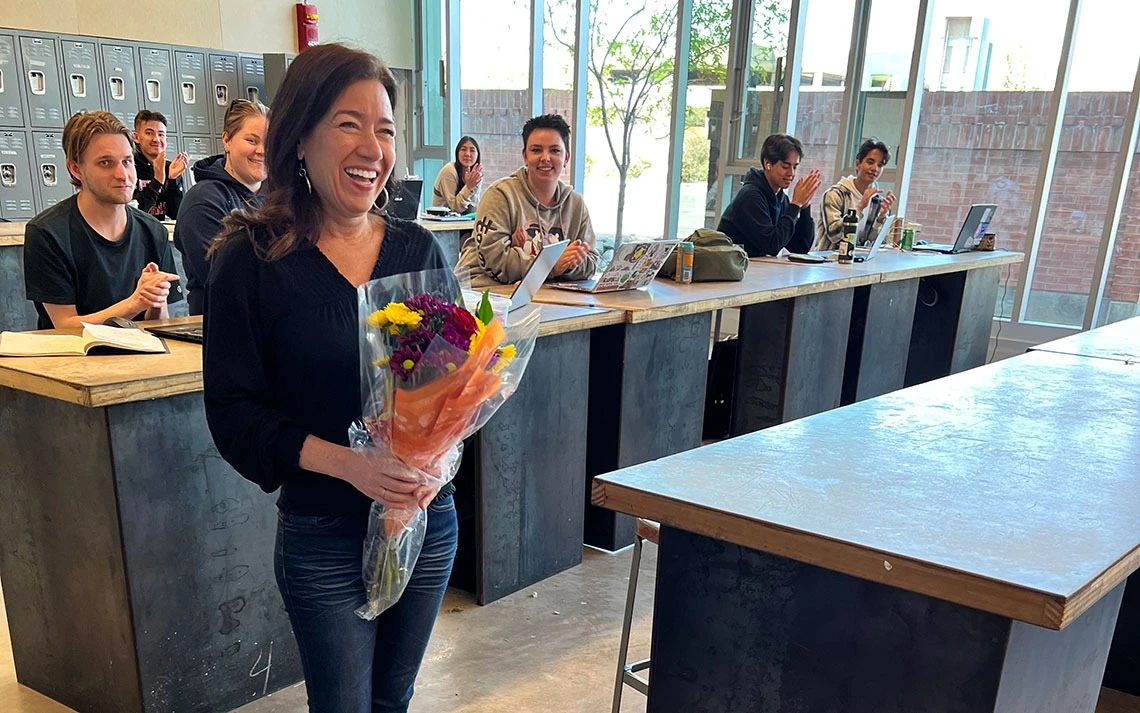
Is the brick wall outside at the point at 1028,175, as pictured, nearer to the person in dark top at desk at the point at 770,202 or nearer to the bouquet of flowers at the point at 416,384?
the person in dark top at desk at the point at 770,202

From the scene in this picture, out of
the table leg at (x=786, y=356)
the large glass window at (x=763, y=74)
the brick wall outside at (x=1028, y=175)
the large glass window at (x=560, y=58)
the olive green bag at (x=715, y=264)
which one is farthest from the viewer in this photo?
the large glass window at (x=560, y=58)

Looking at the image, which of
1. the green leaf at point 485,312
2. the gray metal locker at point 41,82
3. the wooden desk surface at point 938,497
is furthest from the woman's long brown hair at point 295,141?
the gray metal locker at point 41,82

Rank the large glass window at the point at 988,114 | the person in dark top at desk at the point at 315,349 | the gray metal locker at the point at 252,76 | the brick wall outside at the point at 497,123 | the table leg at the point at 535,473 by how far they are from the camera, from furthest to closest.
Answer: the brick wall outside at the point at 497,123, the gray metal locker at the point at 252,76, the large glass window at the point at 988,114, the table leg at the point at 535,473, the person in dark top at desk at the point at 315,349

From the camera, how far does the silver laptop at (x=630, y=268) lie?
3.32 meters

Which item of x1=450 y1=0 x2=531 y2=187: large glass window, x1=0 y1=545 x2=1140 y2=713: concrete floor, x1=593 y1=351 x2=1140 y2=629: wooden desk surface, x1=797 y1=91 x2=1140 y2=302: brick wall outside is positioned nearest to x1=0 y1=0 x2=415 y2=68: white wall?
x1=450 y1=0 x2=531 y2=187: large glass window

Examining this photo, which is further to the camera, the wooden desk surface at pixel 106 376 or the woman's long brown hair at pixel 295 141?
the wooden desk surface at pixel 106 376

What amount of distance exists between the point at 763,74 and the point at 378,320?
6.32 m

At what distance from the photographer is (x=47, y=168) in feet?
20.1

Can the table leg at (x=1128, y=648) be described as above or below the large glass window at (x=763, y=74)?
below

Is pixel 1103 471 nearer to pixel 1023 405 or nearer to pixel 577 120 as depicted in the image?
pixel 1023 405

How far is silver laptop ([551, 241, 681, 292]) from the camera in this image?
131 inches

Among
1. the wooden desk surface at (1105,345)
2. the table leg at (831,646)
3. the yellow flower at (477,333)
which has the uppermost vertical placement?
the yellow flower at (477,333)

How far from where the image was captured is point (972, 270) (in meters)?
4.99

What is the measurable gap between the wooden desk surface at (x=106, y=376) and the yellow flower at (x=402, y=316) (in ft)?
3.14
